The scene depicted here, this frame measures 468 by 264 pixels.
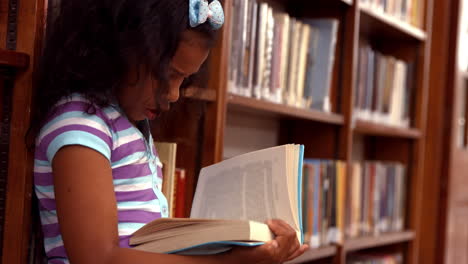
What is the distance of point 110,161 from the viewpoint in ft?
3.07

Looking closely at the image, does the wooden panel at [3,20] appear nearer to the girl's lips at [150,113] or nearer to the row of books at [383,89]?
the girl's lips at [150,113]

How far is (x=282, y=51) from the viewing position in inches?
67.6

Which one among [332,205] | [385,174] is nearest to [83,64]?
[332,205]

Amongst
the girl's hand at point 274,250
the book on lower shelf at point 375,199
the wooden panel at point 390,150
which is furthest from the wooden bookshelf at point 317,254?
the girl's hand at point 274,250

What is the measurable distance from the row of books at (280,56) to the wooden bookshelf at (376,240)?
18.0 inches

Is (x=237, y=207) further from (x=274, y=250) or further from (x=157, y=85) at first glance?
(x=157, y=85)

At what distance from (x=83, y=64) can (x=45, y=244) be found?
0.97 feet

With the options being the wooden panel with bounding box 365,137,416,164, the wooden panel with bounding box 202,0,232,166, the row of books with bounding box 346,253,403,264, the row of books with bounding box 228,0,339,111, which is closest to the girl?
the wooden panel with bounding box 202,0,232,166

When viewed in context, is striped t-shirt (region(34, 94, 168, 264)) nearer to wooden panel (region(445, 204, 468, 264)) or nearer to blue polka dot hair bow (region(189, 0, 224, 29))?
blue polka dot hair bow (region(189, 0, 224, 29))

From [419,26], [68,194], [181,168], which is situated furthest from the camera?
[419,26]

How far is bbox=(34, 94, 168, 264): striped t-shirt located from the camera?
2.98 feet

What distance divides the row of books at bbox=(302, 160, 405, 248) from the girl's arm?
3.20ft

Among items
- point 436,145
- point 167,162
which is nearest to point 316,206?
point 167,162

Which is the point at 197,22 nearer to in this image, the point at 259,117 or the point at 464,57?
the point at 259,117
